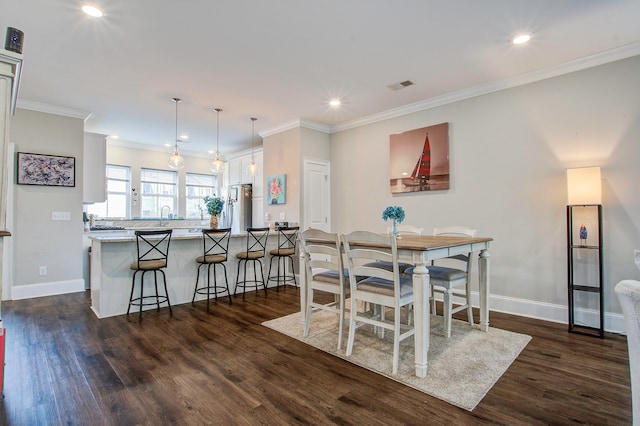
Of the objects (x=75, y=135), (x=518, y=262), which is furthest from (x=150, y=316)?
(x=518, y=262)

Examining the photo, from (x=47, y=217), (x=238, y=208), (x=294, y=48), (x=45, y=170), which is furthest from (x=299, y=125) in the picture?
(x=47, y=217)

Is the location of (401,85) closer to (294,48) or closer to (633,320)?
(294,48)

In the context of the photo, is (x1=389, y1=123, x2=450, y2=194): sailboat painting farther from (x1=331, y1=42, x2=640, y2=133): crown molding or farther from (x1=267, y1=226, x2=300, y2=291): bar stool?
(x1=267, y1=226, x2=300, y2=291): bar stool

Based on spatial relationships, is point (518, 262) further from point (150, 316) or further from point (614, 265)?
point (150, 316)

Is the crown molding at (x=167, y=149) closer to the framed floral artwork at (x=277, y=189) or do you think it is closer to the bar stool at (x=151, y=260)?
the framed floral artwork at (x=277, y=189)

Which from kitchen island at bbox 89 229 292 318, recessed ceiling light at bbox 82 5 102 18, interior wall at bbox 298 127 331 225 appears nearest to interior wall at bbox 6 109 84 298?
kitchen island at bbox 89 229 292 318

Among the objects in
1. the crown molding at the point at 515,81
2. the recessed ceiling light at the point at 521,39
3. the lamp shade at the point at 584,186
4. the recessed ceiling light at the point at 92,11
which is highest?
the recessed ceiling light at the point at 521,39

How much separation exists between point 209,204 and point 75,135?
2.38m

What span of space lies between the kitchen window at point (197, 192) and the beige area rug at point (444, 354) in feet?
18.0

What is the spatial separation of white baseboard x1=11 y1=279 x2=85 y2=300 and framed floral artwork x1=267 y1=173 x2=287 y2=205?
319cm

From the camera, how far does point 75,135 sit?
16.2 ft

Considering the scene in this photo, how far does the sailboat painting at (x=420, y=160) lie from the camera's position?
4.32m

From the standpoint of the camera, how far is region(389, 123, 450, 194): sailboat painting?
4.32 m

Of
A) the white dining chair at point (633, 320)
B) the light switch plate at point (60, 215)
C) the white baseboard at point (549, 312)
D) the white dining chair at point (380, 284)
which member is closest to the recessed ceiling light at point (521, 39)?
the white dining chair at point (380, 284)
